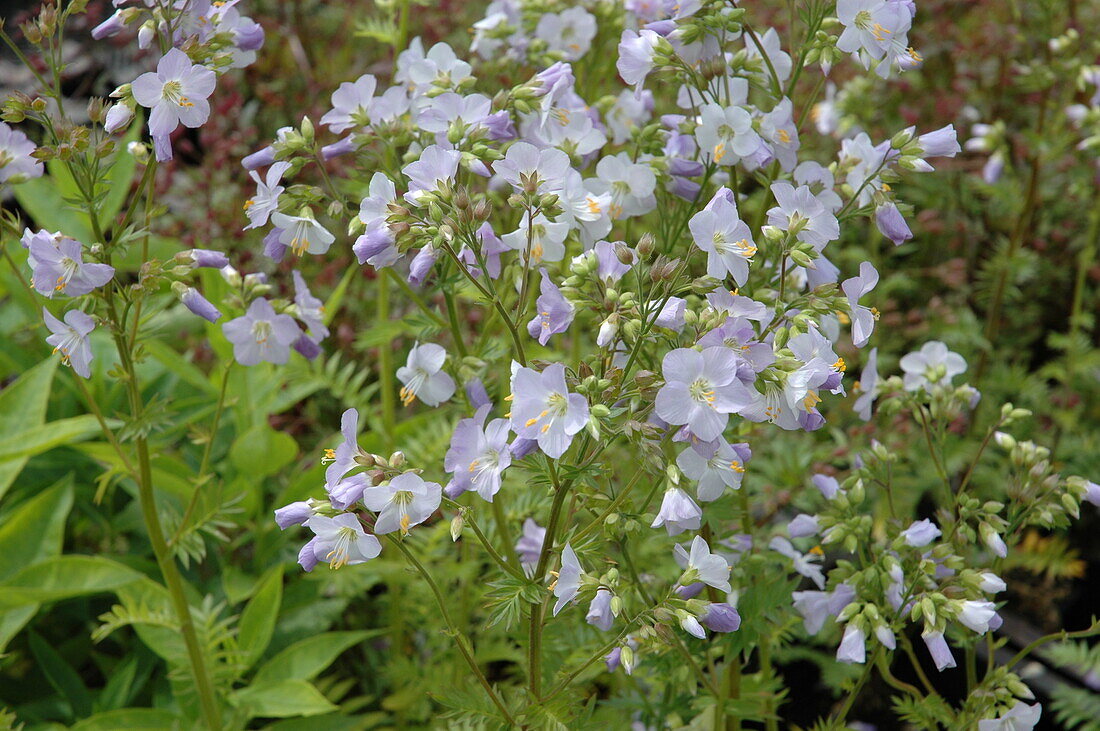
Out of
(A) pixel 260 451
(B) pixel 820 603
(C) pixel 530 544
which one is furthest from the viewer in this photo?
(A) pixel 260 451

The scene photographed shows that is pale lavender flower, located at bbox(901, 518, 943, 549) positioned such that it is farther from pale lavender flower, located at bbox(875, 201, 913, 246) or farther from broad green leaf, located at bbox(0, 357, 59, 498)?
broad green leaf, located at bbox(0, 357, 59, 498)

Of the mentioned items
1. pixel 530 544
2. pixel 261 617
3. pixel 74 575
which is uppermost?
pixel 530 544

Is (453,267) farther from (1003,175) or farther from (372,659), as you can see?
(1003,175)

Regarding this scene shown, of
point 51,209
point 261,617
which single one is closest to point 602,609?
point 261,617

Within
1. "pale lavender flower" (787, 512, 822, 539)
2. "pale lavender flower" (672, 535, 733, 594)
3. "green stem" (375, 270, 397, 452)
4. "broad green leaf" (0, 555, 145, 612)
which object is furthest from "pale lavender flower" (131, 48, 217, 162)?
"pale lavender flower" (787, 512, 822, 539)

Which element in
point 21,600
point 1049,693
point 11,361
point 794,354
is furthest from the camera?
point 11,361

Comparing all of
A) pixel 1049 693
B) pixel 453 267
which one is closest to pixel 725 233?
pixel 453 267

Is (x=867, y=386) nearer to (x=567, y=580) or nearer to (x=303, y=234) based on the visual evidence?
(x=567, y=580)
